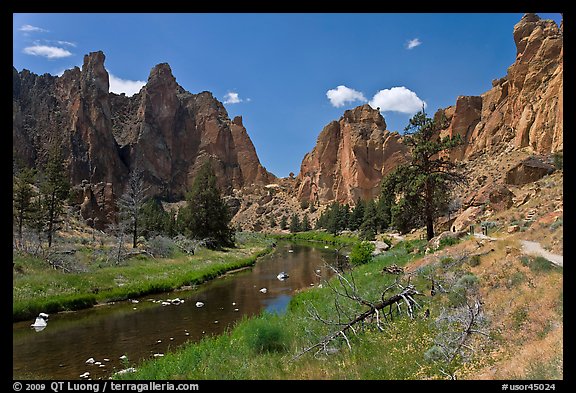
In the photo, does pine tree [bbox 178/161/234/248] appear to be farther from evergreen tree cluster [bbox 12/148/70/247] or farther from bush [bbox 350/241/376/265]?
bush [bbox 350/241/376/265]

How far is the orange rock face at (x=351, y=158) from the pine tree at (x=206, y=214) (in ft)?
226

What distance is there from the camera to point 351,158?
12469 cm

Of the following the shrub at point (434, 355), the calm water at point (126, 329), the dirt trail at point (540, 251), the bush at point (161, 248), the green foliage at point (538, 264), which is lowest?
the calm water at point (126, 329)

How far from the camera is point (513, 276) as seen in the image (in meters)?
10.2

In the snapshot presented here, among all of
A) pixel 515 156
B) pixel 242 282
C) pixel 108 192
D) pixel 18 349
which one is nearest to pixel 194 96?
pixel 108 192

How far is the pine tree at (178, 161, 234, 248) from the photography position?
48.1 metres

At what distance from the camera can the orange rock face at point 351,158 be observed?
120 metres

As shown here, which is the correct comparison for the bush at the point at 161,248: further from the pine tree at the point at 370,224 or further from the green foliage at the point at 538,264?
the pine tree at the point at 370,224

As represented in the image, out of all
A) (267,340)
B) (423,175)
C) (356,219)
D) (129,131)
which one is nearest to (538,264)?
(267,340)

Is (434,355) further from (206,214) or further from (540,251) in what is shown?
(206,214)

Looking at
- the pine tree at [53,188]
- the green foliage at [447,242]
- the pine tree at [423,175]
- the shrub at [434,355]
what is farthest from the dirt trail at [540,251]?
the pine tree at [53,188]

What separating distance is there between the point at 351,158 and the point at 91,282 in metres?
109

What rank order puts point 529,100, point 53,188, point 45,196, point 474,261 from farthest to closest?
point 529,100
point 45,196
point 53,188
point 474,261
